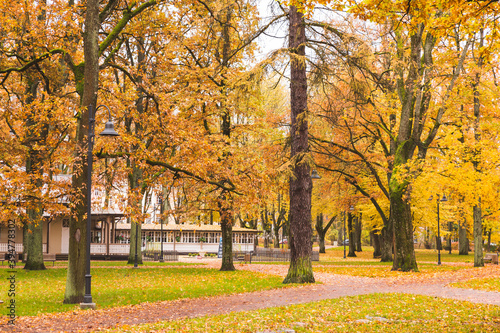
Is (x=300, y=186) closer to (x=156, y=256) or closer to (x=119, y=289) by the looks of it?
(x=119, y=289)

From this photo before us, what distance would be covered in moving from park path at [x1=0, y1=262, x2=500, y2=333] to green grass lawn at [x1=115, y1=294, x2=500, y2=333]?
3.48 feet

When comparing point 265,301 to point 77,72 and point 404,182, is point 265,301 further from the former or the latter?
point 404,182

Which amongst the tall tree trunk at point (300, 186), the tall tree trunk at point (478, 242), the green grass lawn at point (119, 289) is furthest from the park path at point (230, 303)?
the tall tree trunk at point (478, 242)

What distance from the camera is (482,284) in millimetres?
15203

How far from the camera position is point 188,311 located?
35.4ft

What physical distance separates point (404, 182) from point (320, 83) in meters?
7.40

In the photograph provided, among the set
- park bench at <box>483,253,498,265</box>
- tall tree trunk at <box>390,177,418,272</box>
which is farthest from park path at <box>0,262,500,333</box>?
park bench at <box>483,253,498,265</box>

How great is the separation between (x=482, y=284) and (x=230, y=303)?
29.3 feet

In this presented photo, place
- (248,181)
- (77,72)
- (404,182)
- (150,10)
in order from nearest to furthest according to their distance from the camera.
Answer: (77,72) < (248,181) < (150,10) < (404,182)

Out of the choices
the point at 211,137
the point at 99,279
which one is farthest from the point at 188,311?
the point at 211,137

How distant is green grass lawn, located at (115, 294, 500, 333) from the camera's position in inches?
314

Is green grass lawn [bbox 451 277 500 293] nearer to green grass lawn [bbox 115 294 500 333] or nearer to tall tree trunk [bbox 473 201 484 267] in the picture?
green grass lawn [bbox 115 294 500 333]

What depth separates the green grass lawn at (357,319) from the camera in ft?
26.1

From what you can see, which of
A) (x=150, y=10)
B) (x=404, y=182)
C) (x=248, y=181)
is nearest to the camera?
(x=248, y=181)
